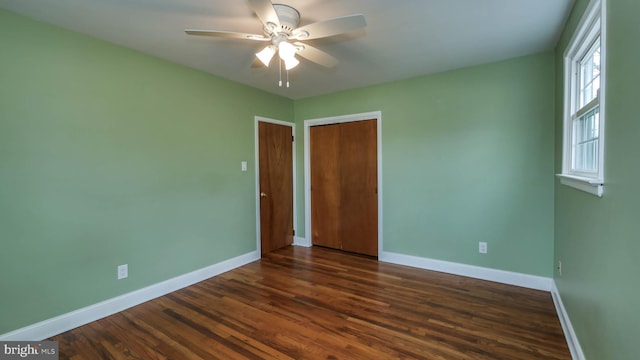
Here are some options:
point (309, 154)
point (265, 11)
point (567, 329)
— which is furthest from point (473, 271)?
point (265, 11)

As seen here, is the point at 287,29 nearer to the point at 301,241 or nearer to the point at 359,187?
the point at 359,187

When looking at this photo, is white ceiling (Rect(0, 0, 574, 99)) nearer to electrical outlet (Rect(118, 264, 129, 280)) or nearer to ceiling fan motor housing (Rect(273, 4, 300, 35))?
ceiling fan motor housing (Rect(273, 4, 300, 35))

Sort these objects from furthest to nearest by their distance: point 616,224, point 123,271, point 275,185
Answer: point 275,185 < point 123,271 < point 616,224

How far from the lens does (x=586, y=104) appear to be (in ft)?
6.32

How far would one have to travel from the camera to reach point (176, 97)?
9.82 ft

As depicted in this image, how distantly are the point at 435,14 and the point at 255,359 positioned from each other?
2.73 metres

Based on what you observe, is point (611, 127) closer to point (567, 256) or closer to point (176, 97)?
point (567, 256)

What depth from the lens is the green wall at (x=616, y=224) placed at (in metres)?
1.07

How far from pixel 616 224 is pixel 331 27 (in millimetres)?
1766

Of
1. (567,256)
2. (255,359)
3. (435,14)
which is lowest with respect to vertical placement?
(255,359)

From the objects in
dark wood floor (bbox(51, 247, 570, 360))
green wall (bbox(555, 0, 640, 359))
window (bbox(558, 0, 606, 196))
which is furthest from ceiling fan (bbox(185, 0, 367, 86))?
dark wood floor (bbox(51, 247, 570, 360))

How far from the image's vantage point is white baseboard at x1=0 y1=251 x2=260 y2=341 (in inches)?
81.7

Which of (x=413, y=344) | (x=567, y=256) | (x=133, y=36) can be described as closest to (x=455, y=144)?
(x=567, y=256)

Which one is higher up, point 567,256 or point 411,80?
point 411,80
